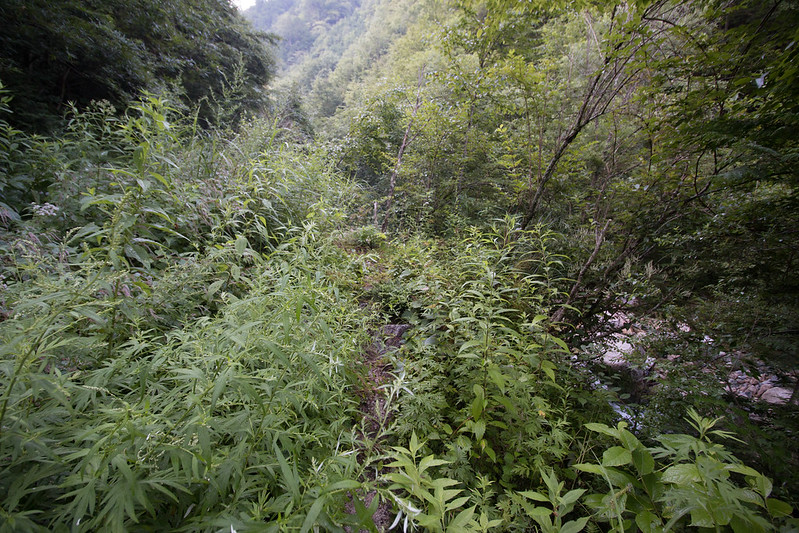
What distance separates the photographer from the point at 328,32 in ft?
159

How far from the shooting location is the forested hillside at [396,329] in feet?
3.07

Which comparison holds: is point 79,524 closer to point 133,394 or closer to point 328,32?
point 133,394

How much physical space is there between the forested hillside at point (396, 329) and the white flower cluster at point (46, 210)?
74 millimetres

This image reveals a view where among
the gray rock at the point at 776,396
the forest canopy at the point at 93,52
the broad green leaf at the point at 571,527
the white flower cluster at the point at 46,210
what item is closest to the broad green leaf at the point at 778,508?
the broad green leaf at the point at 571,527

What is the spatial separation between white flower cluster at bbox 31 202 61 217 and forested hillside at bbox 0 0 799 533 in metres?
0.07

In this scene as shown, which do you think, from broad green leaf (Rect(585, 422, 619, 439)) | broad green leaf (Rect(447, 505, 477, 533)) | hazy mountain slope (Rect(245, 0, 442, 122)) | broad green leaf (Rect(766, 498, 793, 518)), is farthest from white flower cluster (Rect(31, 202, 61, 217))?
hazy mountain slope (Rect(245, 0, 442, 122))

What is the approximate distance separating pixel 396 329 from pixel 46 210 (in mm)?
2665

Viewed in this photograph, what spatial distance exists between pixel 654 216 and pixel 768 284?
3.24ft

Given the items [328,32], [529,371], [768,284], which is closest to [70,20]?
[529,371]

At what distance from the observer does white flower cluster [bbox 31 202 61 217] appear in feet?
6.23

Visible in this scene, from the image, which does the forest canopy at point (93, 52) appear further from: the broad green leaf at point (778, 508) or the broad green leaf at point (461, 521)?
the broad green leaf at point (778, 508)

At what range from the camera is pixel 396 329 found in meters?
2.70

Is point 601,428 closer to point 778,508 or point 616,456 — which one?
point 616,456

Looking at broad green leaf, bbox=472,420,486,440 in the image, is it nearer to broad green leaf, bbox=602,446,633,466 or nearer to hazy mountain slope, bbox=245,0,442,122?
broad green leaf, bbox=602,446,633,466
